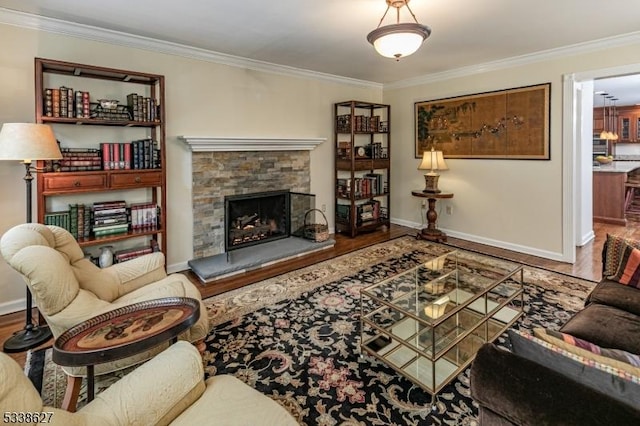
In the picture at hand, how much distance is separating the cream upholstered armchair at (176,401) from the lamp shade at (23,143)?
2.02 meters

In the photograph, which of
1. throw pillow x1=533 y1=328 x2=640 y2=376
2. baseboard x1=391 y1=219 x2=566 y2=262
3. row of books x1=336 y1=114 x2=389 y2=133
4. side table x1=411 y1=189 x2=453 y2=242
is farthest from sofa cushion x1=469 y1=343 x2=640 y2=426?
row of books x1=336 y1=114 x2=389 y2=133

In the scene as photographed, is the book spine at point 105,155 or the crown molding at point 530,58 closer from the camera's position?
the book spine at point 105,155

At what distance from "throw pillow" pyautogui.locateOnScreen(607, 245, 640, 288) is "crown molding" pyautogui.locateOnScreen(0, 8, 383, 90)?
4145mm

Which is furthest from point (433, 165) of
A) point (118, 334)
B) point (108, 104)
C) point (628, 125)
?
point (628, 125)

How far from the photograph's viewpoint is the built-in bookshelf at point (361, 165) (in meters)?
5.41

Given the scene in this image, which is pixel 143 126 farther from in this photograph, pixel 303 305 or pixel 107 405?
pixel 107 405

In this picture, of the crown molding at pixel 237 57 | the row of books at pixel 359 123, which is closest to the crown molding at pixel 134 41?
the crown molding at pixel 237 57

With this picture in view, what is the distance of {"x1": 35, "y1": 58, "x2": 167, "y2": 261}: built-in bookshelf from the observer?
2.95 meters

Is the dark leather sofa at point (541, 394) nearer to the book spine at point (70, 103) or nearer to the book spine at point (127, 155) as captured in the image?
the book spine at point (127, 155)

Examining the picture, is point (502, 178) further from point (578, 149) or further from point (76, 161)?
point (76, 161)

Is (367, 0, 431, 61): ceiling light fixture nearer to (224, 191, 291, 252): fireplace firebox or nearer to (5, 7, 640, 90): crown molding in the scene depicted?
(5, 7, 640, 90): crown molding

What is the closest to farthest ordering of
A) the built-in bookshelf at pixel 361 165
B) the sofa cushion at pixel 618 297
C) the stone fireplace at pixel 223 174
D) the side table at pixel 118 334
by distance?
the side table at pixel 118 334 < the sofa cushion at pixel 618 297 < the stone fireplace at pixel 223 174 < the built-in bookshelf at pixel 361 165

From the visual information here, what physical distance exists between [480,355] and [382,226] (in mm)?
5007

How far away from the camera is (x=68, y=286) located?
1.87 metres
